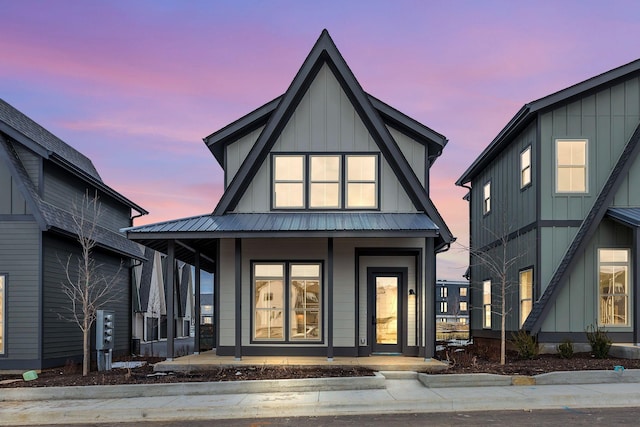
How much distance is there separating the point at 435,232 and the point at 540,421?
6.51 meters

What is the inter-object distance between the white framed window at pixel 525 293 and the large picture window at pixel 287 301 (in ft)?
21.8

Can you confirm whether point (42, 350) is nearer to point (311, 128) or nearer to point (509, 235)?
point (311, 128)

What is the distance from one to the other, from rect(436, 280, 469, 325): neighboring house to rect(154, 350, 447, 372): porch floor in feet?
269

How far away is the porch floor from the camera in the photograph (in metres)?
15.5

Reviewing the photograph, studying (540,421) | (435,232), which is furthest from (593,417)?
(435,232)

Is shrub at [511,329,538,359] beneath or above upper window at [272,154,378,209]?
beneath

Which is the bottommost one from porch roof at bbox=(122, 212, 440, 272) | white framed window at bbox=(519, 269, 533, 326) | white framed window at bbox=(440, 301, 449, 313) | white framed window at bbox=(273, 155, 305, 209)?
white framed window at bbox=(440, 301, 449, 313)

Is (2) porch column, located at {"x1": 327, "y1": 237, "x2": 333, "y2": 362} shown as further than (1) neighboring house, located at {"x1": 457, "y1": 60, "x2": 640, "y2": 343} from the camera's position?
No

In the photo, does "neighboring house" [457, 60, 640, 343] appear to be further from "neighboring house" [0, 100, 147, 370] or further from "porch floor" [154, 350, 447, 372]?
"neighboring house" [0, 100, 147, 370]

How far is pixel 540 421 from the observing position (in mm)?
10227

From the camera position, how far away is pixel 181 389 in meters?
13.0

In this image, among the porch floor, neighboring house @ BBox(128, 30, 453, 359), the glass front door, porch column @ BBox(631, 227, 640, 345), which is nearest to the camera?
the porch floor

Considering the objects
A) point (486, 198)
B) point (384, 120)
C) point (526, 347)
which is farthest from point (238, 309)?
point (486, 198)

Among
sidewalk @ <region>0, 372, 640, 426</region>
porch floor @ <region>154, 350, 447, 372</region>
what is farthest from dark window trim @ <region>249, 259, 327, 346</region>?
sidewalk @ <region>0, 372, 640, 426</region>
